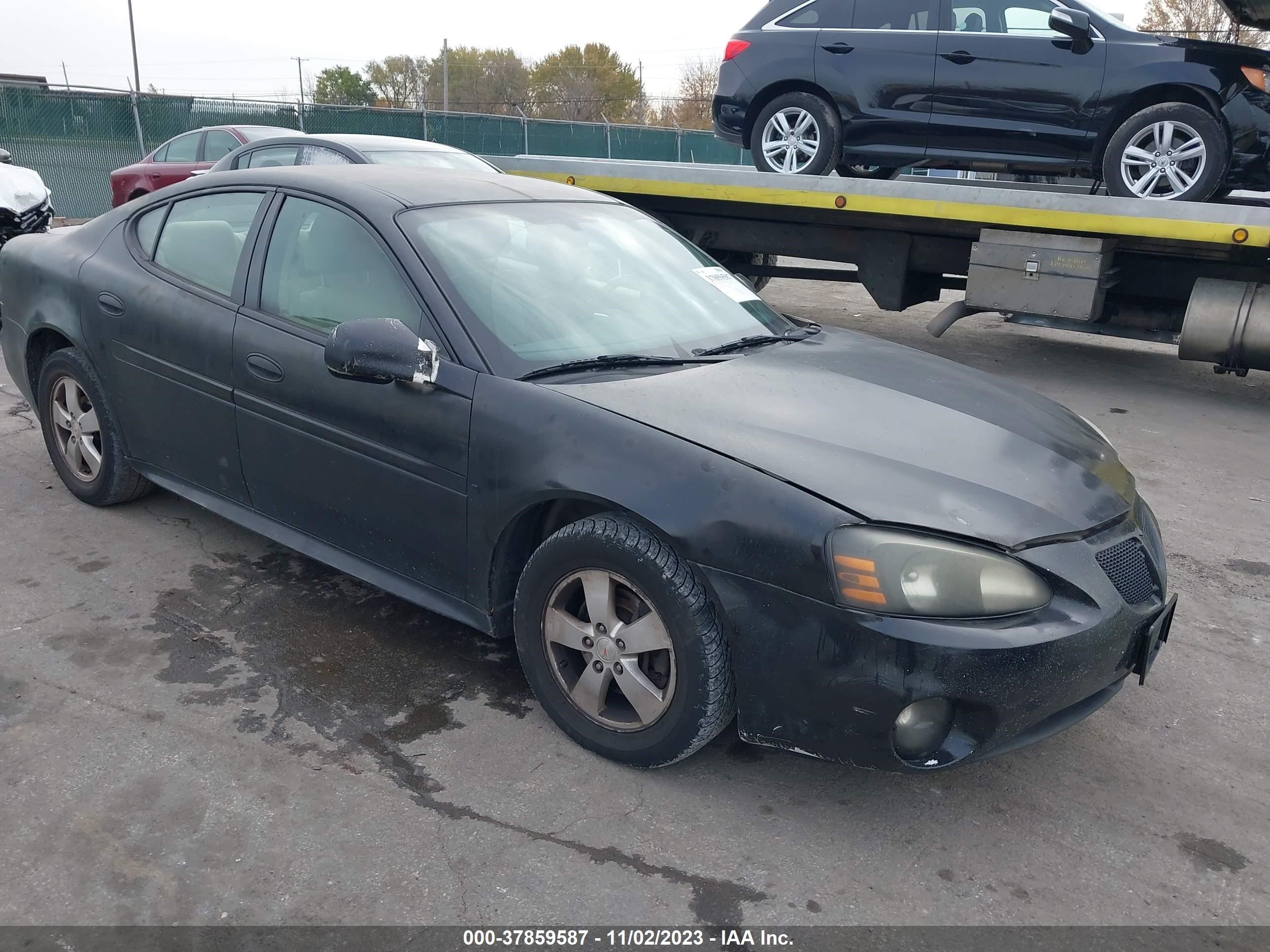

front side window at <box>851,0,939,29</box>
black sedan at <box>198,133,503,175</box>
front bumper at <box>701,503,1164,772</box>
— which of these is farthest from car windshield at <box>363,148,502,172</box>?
front bumper at <box>701,503,1164,772</box>

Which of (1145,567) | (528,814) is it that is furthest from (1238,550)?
(528,814)

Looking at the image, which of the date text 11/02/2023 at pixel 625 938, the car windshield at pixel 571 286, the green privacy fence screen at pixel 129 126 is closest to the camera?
the date text 11/02/2023 at pixel 625 938

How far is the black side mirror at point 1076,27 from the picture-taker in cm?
741

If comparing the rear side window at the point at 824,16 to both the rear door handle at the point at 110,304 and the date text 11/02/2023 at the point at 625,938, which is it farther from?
the date text 11/02/2023 at the point at 625,938

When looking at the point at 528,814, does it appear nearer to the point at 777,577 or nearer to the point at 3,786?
the point at 777,577

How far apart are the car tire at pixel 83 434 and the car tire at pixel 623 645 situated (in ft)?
7.63

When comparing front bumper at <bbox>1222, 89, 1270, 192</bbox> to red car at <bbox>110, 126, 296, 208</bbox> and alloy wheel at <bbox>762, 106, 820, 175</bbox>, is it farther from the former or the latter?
red car at <bbox>110, 126, 296, 208</bbox>

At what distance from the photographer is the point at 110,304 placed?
13.6 ft

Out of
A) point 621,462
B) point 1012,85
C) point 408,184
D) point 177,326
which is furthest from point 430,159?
point 621,462

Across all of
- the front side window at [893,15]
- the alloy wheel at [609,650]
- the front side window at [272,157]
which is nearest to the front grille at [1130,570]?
the alloy wheel at [609,650]

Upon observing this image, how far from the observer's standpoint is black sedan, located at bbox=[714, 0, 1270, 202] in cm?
712

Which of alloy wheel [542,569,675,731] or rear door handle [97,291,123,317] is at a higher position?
rear door handle [97,291,123,317]

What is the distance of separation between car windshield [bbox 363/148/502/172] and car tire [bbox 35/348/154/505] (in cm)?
432

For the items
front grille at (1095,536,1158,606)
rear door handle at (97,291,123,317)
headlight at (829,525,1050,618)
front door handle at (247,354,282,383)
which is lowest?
front grille at (1095,536,1158,606)
